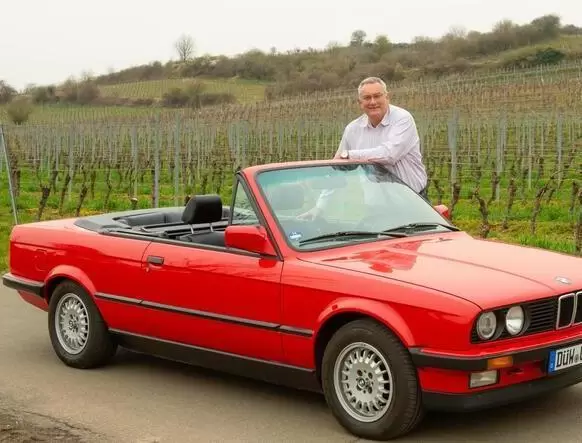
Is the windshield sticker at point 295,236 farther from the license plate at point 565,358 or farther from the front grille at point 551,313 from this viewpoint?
the license plate at point 565,358

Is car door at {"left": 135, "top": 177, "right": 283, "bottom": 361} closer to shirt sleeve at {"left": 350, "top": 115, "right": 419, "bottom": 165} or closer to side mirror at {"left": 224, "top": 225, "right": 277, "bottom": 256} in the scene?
side mirror at {"left": 224, "top": 225, "right": 277, "bottom": 256}

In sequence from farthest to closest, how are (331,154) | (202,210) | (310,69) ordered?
(310,69), (331,154), (202,210)

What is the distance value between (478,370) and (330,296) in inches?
36.2

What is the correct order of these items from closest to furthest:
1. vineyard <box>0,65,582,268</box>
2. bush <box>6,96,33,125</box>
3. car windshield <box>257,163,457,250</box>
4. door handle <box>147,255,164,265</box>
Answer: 1. car windshield <box>257,163,457,250</box>
2. door handle <box>147,255,164,265</box>
3. vineyard <box>0,65,582,268</box>
4. bush <box>6,96,33,125</box>

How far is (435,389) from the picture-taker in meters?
4.86

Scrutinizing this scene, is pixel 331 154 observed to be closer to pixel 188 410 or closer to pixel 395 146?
pixel 395 146

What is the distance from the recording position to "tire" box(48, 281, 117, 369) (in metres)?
6.87

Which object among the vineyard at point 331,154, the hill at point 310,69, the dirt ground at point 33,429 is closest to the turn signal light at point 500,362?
the dirt ground at point 33,429

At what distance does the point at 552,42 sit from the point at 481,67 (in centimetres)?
1198

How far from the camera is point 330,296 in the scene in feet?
17.3

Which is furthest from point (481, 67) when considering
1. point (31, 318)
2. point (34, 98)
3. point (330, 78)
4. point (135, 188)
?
point (31, 318)

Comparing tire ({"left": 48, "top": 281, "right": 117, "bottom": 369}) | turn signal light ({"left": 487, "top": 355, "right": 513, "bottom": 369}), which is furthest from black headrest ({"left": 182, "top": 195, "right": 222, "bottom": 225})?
turn signal light ({"left": 487, "top": 355, "right": 513, "bottom": 369})

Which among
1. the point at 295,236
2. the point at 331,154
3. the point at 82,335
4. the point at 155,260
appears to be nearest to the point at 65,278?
the point at 82,335

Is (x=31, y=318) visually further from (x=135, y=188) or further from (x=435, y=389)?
(x=135, y=188)
